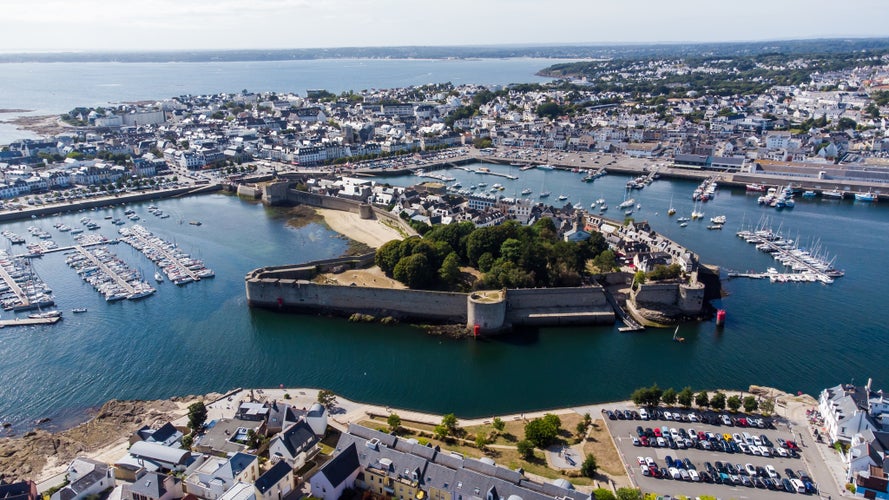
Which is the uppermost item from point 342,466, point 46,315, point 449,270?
point 449,270

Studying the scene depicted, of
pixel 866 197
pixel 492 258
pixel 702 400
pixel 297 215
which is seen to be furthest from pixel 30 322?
pixel 866 197

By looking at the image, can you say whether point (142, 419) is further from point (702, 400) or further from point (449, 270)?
point (702, 400)

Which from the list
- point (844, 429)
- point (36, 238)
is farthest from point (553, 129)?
point (844, 429)

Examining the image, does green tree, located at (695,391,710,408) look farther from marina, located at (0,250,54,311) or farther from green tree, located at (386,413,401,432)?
marina, located at (0,250,54,311)

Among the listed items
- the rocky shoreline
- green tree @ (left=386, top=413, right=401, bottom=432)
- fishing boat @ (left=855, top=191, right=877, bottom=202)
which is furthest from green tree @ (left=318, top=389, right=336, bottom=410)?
fishing boat @ (left=855, top=191, right=877, bottom=202)

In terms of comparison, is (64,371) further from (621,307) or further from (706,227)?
(706,227)

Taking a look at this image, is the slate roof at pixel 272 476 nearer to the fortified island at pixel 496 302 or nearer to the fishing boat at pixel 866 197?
the fortified island at pixel 496 302
